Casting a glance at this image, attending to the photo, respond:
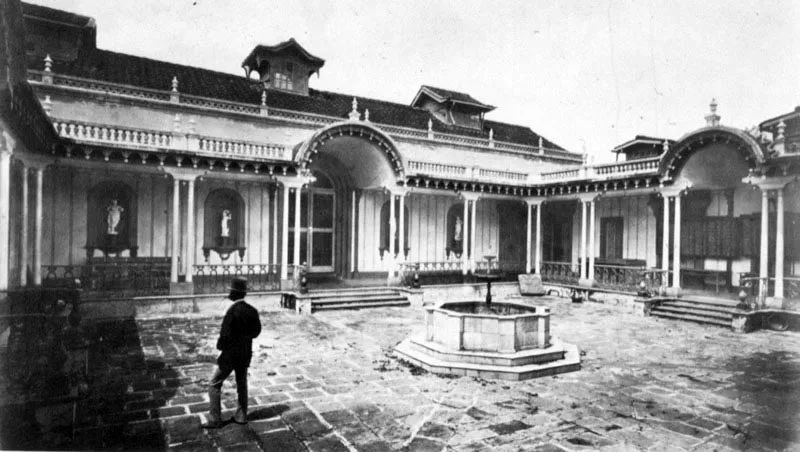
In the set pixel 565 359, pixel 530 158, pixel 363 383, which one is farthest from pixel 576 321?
pixel 530 158

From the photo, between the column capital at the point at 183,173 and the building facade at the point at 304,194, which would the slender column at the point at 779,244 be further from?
the column capital at the point at 183,173

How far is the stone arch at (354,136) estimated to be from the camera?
16.3m

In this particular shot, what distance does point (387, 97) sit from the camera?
27641 mm

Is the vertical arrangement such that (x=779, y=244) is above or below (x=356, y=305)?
above

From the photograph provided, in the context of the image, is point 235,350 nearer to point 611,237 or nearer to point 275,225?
point 275,225

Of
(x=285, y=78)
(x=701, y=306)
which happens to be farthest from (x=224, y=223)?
(x=701, y=306)

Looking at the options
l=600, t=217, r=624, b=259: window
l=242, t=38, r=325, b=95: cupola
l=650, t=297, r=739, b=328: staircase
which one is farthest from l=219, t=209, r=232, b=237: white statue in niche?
l=600, t=217, r=624, b=259: window

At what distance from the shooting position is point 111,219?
15.2m

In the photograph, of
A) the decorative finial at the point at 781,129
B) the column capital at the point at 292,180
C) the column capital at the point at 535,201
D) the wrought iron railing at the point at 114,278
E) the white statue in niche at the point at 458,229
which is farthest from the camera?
the white statue in niche at the point at 458,229

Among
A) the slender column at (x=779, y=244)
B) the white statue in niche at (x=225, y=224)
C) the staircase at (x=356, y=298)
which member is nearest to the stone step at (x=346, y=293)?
the staircase at (x=356, y=298)

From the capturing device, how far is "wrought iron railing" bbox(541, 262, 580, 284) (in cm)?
2084

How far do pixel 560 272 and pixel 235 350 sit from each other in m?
19.0

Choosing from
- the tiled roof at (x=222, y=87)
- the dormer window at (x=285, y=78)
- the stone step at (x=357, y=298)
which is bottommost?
the stone step at (x=357, y=298)

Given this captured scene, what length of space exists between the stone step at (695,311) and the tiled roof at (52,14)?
72.8 ft
